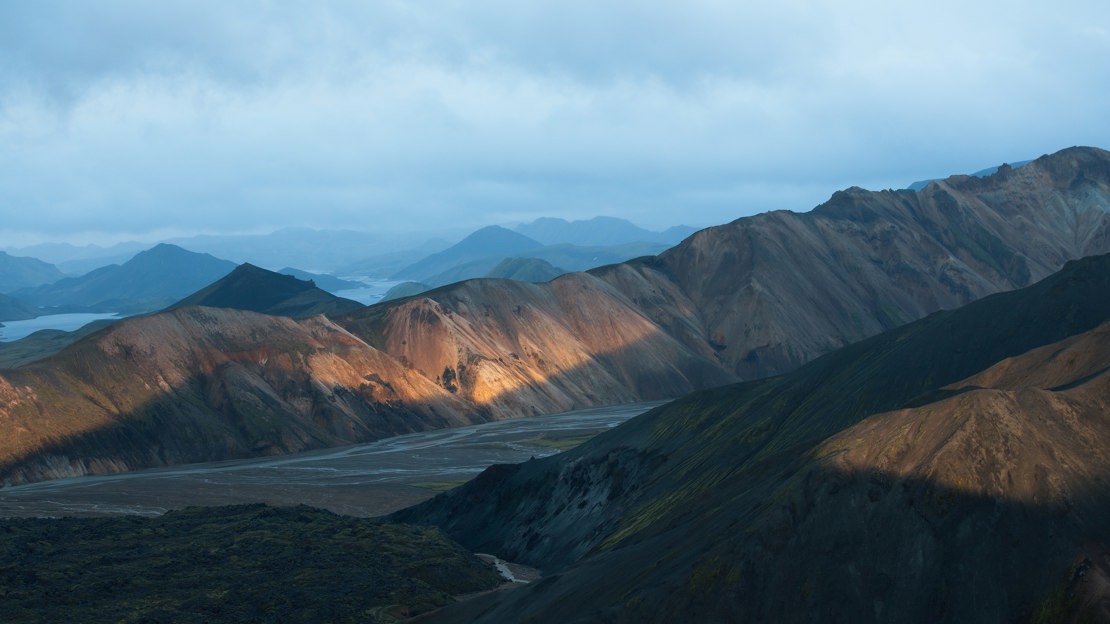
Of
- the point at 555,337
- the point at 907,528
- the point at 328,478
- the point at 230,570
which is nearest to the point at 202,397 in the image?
the point at 328,478

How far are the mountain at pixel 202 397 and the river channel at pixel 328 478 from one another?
10.7 feet

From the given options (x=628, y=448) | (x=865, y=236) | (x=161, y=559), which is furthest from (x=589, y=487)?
(x=865, y=236)

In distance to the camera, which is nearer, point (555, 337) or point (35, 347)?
point (555, 337)

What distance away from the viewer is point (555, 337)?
140 meters

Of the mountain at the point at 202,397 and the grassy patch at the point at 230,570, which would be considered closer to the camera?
the grassy patch at the point at 230,570

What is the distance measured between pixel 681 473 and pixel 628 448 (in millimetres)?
8767

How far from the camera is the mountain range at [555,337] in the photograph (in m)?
97.8

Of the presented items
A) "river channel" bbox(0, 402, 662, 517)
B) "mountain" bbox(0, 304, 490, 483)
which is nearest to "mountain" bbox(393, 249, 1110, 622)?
"river channel" bbox(0, 402, 662, 517)

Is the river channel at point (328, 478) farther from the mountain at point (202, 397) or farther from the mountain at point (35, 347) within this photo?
the mountain at point (35, 347)

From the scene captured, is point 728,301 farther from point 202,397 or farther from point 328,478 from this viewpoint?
point 328,478

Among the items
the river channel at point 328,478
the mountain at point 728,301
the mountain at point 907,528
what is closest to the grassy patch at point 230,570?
the mountain at point 907,528

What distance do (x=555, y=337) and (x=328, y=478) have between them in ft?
190

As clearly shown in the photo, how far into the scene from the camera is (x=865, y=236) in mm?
182375

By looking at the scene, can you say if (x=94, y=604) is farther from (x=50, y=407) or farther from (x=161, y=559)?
(x=50, y=407)
